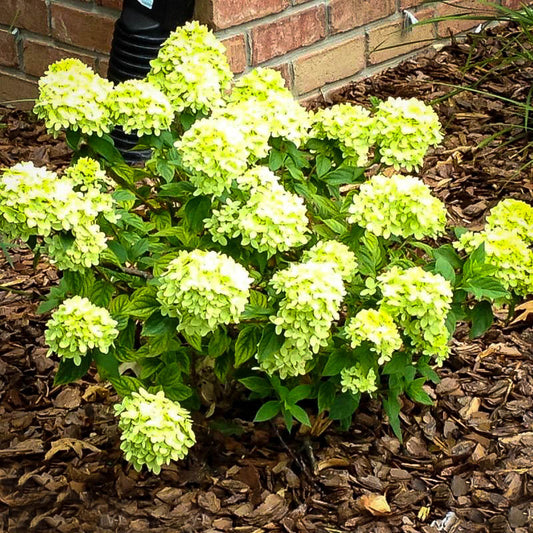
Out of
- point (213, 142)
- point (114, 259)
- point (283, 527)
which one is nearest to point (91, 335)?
point (114, 259)

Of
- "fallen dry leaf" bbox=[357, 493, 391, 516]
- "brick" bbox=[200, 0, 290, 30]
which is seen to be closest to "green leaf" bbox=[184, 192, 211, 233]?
"fallen dry leaf" bbox=[357, 493, 391, 516]

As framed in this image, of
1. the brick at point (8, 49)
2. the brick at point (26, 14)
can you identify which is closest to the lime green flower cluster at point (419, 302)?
the brick at point (26, 14)

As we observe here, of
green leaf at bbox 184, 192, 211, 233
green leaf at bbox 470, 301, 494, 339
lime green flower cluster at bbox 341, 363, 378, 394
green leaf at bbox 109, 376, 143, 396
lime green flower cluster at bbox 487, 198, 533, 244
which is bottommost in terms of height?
green leaf at bbox 109, 376, 143, 396

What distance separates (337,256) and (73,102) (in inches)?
23.4

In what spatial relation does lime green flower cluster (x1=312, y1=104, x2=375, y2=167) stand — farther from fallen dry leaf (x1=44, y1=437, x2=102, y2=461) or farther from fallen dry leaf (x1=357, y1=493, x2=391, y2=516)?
fallen dry leaf (x1=44, y1=437, x2=102, y2=461)

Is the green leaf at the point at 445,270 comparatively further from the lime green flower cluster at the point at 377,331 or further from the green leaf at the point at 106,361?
the green leaf at the point at 106,361

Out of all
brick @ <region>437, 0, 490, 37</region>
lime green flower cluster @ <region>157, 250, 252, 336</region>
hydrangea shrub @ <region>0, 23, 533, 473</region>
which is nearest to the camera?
lime green flower cluster @ <region>157, 250, 252, 336</region>

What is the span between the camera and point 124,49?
339cm

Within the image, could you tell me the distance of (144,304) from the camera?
6.92 ft

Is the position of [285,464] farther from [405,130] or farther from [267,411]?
[405,130]

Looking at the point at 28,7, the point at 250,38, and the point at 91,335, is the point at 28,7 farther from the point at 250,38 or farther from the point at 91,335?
the point at 91,335

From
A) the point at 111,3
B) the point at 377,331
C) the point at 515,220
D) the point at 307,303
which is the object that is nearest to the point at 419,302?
the point at 377,331

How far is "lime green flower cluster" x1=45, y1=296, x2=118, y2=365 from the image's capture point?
77.5 inches

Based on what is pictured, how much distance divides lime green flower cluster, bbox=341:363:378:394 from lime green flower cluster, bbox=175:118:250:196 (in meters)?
0.43
